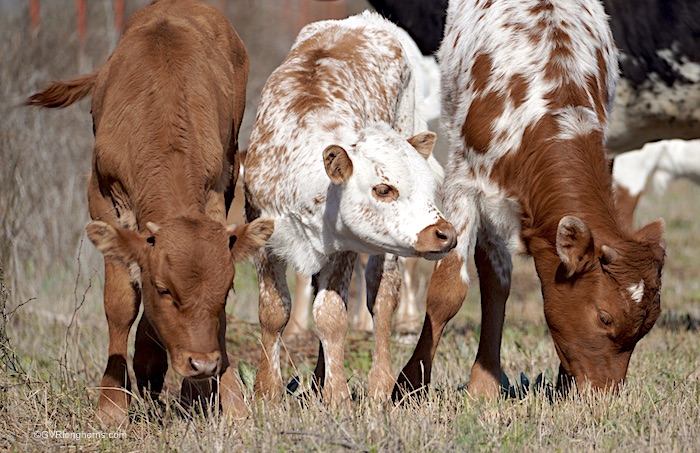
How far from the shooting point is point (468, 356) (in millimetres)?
7402

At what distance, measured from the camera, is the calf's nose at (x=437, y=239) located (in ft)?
16.9

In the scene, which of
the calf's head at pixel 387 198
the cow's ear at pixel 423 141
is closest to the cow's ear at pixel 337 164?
the calf's head at pixel 387 198

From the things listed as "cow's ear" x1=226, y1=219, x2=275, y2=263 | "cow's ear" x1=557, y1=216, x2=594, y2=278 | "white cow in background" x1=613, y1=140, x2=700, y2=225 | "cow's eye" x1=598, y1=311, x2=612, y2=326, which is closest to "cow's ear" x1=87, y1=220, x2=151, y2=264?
"cow's ear" x1=226, y1=219, x2=275, y2=263

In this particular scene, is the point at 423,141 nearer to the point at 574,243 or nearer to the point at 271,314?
the point at 574,243

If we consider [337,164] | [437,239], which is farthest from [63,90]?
[437,239]

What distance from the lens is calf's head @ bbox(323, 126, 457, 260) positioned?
5.24m

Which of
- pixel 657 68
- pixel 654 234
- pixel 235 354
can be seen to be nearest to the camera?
pixel 654 234

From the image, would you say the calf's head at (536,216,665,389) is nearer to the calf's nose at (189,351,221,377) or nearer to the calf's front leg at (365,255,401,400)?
the calf's front leg at (365,255,401,400)

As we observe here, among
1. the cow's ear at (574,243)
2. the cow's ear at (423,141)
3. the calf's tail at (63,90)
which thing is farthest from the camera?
the calf's tail at (63,90)

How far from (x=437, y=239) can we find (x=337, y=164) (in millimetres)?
599

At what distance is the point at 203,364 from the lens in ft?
15.8

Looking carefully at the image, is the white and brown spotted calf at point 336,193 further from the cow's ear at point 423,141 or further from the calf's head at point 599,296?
the calf's head at point 599,296

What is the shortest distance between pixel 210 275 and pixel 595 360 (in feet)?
6.15

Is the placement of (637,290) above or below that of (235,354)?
above
